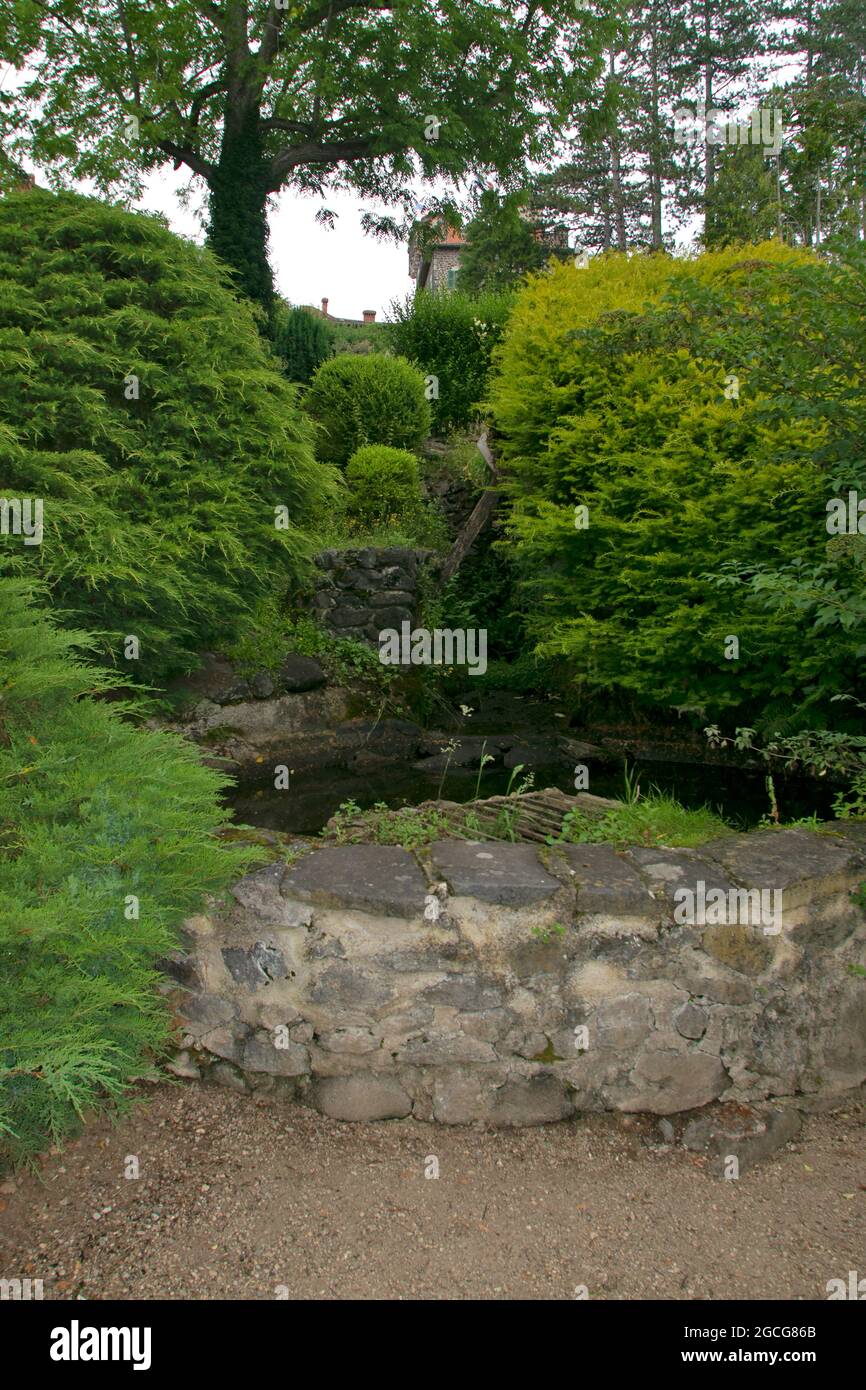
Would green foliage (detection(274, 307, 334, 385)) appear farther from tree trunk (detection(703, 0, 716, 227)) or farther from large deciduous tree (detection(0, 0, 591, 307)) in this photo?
tree trunk (detection(703, 0, 716, 227))

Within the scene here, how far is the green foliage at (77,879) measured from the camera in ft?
6.69

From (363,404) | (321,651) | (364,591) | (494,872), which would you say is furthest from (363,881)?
(363,404)

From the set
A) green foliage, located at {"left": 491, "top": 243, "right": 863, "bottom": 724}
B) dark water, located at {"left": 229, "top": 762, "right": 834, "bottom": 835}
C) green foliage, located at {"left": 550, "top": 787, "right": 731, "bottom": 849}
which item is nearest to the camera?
green foliage, located at {"left": 550, "top": 787, "right": 731, "bottom": 849}

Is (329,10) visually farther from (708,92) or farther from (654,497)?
(708,92)

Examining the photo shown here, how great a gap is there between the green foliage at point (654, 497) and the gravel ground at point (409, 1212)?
321cm

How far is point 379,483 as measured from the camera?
32.4ft

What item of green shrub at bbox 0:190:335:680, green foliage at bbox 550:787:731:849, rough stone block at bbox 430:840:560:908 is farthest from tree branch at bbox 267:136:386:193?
rough stone block at bbox 430:840:560:908

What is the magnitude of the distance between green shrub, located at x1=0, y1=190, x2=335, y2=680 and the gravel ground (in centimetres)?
249

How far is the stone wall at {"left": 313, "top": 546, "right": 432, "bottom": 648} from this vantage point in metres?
7.83

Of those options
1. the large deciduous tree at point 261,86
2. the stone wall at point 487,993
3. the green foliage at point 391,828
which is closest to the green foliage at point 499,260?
the large deciduous tree at point 261,86

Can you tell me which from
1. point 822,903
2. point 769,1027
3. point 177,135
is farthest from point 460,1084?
point 177,135

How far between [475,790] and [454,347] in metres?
9.29

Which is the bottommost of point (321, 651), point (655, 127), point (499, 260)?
point (321, 651)

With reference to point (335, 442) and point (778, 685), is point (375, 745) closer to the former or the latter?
point (778, 685)
